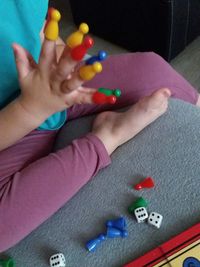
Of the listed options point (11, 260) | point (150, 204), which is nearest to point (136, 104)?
point (150, 204)

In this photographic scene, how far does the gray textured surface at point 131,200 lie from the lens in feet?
1.83

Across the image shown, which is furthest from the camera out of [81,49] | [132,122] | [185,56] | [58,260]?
[185,56]

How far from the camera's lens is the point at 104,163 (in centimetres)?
64

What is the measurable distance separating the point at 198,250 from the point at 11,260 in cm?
28

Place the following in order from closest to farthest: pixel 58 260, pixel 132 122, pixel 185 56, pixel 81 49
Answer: pixel 81 49
pixel 58 260
pixel 132 122
pixel 185 56

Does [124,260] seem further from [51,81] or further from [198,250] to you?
[51,81]

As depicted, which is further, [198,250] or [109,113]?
[109,113]

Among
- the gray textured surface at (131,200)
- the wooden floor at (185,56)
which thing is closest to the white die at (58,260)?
the gray textured surface at (131,200)

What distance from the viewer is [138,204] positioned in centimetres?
58

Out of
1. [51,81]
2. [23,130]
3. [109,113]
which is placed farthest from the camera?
[109,113]

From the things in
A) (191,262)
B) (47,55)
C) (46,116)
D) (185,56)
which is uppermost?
(47,55)

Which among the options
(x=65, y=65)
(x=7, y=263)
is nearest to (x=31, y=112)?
(x=65, y=65)

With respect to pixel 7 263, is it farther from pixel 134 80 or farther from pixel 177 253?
pixel 134 80

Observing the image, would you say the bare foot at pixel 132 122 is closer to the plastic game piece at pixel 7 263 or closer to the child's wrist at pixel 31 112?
the child's wrist at pixel 31 112
